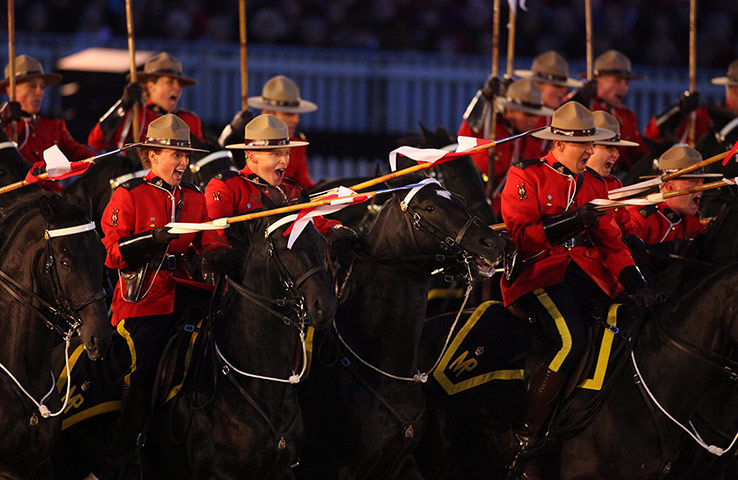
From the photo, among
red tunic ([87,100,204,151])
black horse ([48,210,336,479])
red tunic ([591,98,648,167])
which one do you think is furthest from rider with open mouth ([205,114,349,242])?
red tunic ([591,98,648,167])

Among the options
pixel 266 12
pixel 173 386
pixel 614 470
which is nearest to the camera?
pixel 173 386

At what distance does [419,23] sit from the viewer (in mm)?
A: 19125

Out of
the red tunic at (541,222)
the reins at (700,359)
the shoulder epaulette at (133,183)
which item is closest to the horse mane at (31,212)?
the shoulder epaulette at (133,183)

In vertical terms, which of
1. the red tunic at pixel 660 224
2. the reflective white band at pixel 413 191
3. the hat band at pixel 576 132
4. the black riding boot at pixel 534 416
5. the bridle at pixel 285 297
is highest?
the hat band at pixel 576 132

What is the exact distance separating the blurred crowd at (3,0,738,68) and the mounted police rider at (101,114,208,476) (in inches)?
347

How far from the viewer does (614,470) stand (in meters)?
8.74

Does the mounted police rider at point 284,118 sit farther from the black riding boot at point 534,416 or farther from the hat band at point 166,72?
the black riding boot at point 534,416

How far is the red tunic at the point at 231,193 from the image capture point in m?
8.88

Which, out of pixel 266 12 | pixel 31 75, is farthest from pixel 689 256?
pixel 266 12

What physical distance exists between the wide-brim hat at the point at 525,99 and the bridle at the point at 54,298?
626 centimetres

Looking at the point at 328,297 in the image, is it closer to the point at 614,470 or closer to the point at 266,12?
the point at 614,470

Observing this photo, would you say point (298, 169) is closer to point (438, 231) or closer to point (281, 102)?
point (281, 102)

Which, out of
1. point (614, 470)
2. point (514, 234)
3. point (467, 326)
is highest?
point (514, 234)

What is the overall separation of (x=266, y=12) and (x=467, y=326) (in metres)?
9.23
